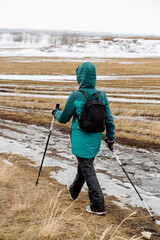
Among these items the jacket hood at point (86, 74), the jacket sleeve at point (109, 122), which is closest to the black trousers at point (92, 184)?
the jacket sleeve at point (109, 122)

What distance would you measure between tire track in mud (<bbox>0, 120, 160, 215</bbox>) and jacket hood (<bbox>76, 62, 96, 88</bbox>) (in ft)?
7.92

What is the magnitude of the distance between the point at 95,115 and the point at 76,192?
5.46 ft

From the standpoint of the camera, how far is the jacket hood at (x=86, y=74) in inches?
155

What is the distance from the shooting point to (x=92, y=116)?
3.87 m

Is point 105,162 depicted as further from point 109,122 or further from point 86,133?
point 86,133

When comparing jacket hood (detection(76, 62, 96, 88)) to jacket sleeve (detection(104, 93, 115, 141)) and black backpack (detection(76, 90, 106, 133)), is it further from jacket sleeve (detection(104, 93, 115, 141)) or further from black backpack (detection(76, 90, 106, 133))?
jacket sleeve (detection(104, 93, 115, 141))

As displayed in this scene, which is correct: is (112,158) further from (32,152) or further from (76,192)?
(76,192)

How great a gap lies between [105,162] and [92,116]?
396 centimetres

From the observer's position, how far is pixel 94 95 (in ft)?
13.2

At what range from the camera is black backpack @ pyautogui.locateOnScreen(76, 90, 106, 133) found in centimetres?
388

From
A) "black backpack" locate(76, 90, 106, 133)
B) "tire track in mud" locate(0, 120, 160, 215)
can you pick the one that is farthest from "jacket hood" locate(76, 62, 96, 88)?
"tire track in mud" locate(0, 120, 160, 215)

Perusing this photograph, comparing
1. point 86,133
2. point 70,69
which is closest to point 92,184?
point 86,133

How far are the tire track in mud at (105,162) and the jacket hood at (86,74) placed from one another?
2.41 metres

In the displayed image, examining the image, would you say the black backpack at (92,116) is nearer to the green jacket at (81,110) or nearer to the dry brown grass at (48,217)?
the green jacket at (81,110)
